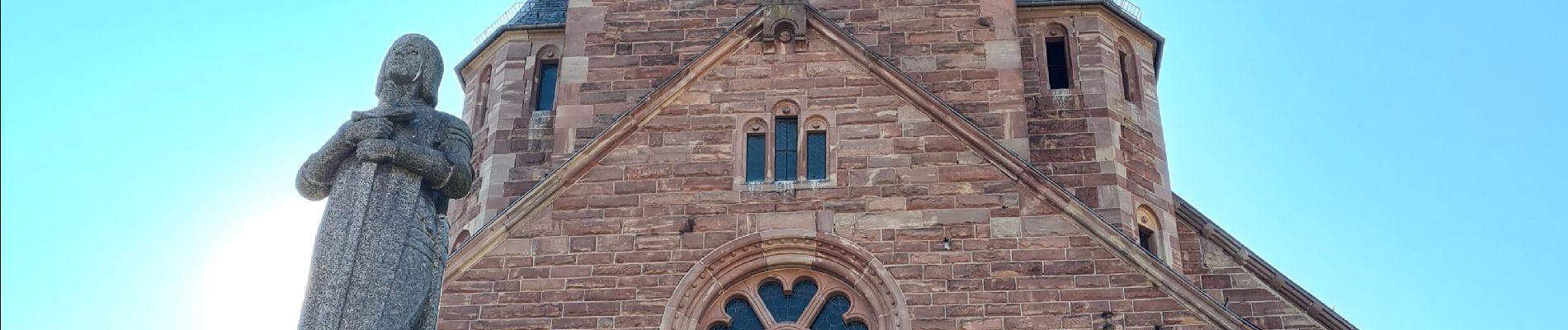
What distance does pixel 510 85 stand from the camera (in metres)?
21.9

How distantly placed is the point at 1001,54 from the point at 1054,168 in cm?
193

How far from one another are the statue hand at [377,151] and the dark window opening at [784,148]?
6.67 meters

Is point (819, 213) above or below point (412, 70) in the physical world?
above

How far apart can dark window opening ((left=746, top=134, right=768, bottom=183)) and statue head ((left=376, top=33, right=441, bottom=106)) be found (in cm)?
593

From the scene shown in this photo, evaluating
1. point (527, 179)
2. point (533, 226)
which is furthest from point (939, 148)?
point (527, 179)

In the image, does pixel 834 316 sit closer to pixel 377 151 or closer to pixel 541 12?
pixel 377 151

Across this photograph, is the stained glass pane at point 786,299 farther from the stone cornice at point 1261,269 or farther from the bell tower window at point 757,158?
the stone cornice at point 1261,269

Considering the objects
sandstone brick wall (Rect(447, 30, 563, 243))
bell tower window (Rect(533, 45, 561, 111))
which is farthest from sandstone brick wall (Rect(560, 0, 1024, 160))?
bell tower window (Rect(533, 45, 561, 111))

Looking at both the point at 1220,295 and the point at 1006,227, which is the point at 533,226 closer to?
the point at 1006,227

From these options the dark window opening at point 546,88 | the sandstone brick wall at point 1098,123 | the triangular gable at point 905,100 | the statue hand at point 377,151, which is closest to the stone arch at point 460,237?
the dark window opening at point 546,88

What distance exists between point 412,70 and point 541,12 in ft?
42.5

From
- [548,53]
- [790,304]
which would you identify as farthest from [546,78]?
[790,304]

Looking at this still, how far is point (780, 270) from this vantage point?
51.1 ft

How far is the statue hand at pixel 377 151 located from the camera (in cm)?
962
